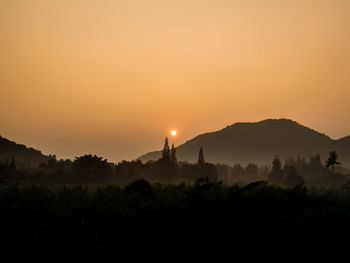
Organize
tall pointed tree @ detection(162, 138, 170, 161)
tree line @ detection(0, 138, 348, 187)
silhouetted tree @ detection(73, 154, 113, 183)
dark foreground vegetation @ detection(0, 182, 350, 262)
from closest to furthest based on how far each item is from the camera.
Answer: dark foreground vegetation @ detection(0, 182, 350, 262) < tree line @ detection(0, 138, 348, 187) < silhouetted tree @ detection(73, 154, 113, 183) < tall pointed tree @ detection(162, 138, 170, 161)

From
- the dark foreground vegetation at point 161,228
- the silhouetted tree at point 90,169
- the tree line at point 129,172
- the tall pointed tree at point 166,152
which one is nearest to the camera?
the dark foreground vegetation at point 161,228

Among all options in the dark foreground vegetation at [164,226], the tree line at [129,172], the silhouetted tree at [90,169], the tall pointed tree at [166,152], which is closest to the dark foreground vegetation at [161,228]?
the dark foreground vegetation at [164,226]

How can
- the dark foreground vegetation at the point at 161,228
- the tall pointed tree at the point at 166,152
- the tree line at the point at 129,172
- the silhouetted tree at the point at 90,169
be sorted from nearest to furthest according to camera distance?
the dark foreground vegetation at the point at 161,228 → the tree line at the point at 129,172 → the silhouetted tree at the point at 90,169 → the tall pointed tree at the point at 166,152

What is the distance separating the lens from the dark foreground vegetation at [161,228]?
29.1 ft

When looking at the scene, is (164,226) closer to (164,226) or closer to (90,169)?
(164,226)

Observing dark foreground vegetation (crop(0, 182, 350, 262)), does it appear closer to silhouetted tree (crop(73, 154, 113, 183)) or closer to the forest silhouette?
the forest silhouette

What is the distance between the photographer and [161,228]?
31.0 ft

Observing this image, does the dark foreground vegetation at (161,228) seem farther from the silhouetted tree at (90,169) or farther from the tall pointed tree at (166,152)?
the tall pointed tree at (166,152)

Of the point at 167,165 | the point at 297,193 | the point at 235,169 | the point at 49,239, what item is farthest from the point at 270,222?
the point at 235,169

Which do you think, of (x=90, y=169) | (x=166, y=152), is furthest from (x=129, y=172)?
(x=166, y=152)

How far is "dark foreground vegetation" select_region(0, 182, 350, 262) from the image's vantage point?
888cm

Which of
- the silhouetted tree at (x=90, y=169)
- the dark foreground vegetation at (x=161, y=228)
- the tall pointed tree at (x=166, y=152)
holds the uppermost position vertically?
the tall pointed tree at (x=166, y=152)

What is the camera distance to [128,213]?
30.6 feet

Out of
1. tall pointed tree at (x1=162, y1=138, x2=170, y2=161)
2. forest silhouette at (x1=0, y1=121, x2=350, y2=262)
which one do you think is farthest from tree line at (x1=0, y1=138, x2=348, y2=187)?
forest silhouette at (x1=0, y1=121, x2=350, y2=262)
